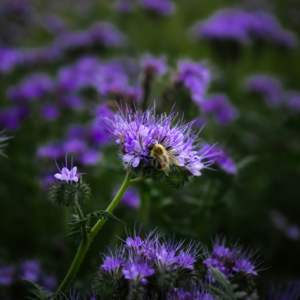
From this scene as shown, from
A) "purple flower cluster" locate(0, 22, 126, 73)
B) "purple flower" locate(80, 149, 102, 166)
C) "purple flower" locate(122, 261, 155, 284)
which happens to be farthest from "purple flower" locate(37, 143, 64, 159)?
"purple flower cluster" locate(0, 22, 126, 73)

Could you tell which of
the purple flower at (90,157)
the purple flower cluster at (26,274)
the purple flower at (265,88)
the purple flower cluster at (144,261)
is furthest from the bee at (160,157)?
the purple flower at (265,88)

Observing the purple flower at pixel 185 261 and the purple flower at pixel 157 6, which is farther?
the purple flower at pixel 157 6

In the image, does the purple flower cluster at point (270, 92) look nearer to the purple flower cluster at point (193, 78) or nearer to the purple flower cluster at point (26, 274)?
the purple flower cluster at point (193, 78)

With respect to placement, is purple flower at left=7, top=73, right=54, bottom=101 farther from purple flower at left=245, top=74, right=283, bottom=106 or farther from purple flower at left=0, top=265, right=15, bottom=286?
purple flower at left=245, top=74, right=283, bottom=106

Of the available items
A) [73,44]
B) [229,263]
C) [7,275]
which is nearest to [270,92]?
[73,44]

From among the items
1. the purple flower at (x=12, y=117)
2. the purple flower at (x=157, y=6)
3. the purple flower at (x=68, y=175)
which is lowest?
the purple flower at (x=68, y=175)

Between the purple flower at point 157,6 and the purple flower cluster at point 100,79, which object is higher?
the purple flower at point 157,6

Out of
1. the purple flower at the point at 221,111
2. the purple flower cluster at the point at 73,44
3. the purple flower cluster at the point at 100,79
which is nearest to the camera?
the purple flower cluster at the point at 100,79
